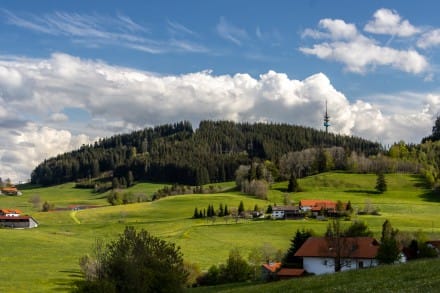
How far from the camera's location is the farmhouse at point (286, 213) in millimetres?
146625

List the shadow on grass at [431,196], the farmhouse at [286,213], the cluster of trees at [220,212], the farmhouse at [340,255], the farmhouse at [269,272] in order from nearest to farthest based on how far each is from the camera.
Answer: the farmhouse at [269,272], the farmhouse at [340,255], the farmhouse at [286,213], the cluster of trees at [220,212], the shadow on grass at [431,196]

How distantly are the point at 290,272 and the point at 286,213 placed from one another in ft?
264

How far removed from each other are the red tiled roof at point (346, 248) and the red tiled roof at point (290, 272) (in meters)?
3.72

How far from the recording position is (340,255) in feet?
230

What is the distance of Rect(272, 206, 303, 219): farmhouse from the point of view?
481 feet

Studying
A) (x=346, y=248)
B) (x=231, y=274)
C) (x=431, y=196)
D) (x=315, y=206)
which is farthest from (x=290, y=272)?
(x=431, y=196)

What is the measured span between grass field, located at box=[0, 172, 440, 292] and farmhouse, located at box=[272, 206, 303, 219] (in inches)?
519

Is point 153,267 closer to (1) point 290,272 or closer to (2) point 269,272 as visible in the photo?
(2) point 269,272

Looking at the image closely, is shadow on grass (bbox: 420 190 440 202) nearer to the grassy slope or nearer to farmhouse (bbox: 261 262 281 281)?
farmhouse (bbox: 261 262 281 281)

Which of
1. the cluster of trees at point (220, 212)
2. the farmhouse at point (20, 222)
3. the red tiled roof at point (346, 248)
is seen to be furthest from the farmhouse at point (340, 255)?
the farmhouse at point (20, 222)

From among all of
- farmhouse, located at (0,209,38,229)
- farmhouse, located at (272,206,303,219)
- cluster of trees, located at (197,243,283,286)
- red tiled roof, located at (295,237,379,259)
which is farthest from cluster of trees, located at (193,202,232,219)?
red tiled roof, located at (295,237,379,259)

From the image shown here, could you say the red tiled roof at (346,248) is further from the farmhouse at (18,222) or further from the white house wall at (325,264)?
the farmhouse at (18,222)

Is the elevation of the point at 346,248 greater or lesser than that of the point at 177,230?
greater

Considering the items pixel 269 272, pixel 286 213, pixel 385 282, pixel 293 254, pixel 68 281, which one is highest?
pixel 385 282
